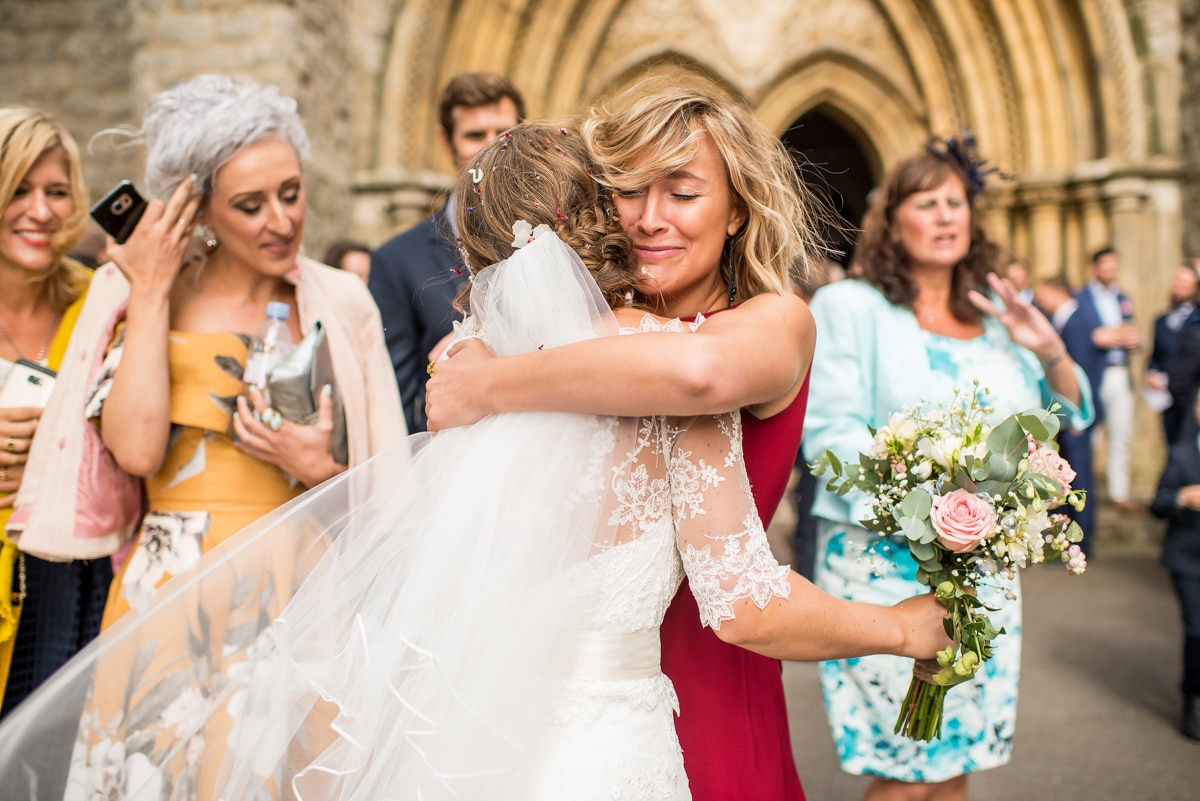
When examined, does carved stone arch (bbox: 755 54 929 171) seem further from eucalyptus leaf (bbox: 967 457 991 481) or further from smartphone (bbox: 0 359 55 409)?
eucalyptus leaf (bbox: 967 457 991 481)

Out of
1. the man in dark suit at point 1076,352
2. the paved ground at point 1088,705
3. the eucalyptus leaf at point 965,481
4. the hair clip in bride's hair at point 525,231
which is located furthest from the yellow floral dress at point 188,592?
the man in dark suit at point 1076,352

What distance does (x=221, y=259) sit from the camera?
2.48 m

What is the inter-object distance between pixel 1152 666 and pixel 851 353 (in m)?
3.57

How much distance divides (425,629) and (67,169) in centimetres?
201

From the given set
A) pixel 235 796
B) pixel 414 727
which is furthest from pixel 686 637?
pixel 235 796

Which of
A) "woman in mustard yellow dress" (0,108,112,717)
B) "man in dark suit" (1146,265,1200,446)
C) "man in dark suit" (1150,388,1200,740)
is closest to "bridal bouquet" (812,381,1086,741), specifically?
"woman in mustard yellow dress" (0,108,112,717)

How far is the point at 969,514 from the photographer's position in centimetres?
163

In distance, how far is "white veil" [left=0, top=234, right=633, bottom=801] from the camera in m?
1.28

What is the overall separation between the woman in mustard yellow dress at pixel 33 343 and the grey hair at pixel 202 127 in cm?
35

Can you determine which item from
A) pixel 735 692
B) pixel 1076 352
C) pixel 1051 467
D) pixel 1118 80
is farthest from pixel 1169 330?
pixel 735 692

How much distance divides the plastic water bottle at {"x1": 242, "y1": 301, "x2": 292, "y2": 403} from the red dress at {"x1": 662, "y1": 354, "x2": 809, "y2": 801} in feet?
4.07

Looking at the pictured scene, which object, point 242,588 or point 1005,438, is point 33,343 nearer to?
point 242,588

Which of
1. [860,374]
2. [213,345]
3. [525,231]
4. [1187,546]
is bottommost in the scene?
[1187,546]

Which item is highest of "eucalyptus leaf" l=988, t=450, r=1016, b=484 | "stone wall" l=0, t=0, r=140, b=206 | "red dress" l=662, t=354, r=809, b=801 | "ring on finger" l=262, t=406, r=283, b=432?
"stone wall" l=0, t=0, r=140, b=206
